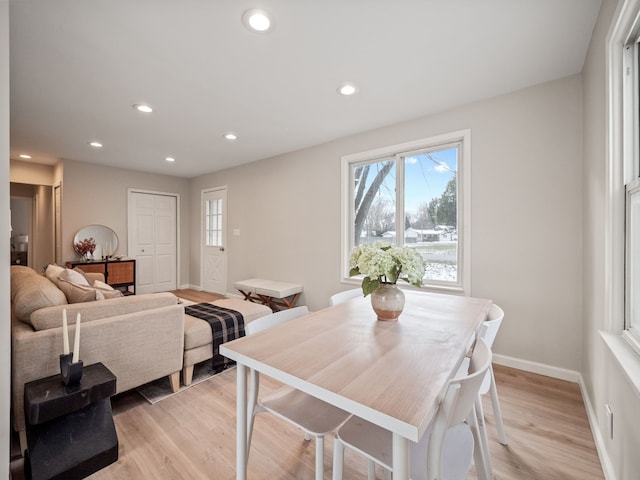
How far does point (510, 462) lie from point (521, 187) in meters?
2.01

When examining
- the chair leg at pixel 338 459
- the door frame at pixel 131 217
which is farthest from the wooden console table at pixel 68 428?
the door frame at pixel 131 217

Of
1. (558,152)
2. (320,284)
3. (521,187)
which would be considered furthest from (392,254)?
(320,284)

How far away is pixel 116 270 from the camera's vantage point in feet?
15.7

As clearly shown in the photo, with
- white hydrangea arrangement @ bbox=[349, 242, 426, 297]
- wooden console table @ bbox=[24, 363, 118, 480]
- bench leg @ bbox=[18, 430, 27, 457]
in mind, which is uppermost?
white hydrangea arrangement @ bbox=[349, 242, 426, 297]

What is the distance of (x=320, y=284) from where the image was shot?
386 cm

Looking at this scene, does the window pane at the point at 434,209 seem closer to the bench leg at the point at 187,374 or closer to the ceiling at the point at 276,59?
the ceiling at the point at 276,59

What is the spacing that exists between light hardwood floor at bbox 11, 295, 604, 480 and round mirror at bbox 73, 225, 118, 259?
3741 millimetres

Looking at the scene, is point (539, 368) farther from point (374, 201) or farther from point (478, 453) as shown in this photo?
point (374, 201)

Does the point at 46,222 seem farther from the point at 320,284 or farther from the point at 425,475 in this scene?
the point at 425,475

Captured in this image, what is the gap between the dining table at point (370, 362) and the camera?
75cm

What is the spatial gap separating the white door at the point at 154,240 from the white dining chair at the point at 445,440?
18.5ft

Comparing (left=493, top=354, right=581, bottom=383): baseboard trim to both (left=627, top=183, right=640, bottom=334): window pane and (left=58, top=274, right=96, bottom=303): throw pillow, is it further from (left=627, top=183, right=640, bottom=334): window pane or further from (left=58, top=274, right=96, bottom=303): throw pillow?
(left=58, top=274, right=96, bottom=303): throw pillow

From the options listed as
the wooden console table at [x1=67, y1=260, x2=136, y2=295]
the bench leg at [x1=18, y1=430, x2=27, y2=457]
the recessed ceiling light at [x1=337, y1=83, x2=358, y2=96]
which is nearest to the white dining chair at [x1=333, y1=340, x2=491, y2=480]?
the bench leg at [x1=18, y1=430, x2=27, y2=457]

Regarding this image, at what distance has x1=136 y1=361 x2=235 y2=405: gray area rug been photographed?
211 centimetres
